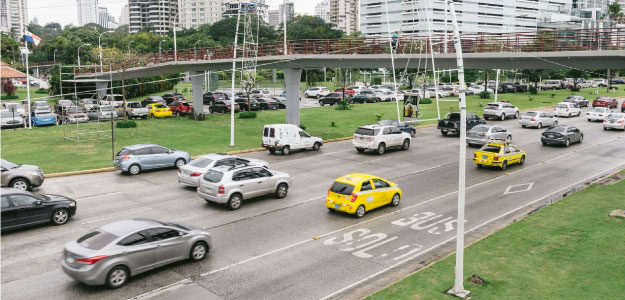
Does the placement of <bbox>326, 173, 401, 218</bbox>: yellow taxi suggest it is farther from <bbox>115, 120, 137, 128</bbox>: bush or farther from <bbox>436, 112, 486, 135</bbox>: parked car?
<bbox>115, 120, 137, 128</bbox>: bush

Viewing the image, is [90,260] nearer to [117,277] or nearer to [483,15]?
[117,277]

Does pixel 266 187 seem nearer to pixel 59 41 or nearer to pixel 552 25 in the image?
pixel 59 41

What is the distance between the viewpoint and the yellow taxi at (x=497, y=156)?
27.6 metres

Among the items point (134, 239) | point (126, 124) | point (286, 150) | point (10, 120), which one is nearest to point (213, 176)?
point (134, 239)

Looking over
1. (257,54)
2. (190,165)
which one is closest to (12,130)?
(257,54)

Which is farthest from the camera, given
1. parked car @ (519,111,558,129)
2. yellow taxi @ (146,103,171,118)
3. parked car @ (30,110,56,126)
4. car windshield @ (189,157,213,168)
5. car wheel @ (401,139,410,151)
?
yellow taxi @ (146,103,171,118)

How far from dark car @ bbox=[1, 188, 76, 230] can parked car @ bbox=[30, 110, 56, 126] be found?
30323mm

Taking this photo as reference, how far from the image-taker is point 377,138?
32094 millimetres

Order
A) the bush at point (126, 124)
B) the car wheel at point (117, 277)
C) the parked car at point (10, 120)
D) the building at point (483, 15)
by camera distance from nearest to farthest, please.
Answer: the car wheel at point (117, 277) → the bush at point (126, 124) → the parked car at point (10, 120) → the building at point (483, 15)

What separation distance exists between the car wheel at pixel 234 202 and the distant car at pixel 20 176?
9414 mm

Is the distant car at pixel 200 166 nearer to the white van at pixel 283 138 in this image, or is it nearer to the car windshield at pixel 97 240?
the white van at pixel 283 138

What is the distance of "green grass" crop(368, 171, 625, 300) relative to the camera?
473 inches

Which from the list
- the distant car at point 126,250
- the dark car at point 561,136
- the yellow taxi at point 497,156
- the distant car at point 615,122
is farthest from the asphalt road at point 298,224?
the distant car at point 615,122

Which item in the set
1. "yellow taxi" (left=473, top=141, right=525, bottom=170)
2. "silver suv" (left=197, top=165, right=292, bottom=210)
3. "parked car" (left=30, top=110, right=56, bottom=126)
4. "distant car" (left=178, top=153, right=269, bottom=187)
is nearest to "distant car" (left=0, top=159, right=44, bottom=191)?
"distant car" (left=178, top=153, right=269, bottom=187)
